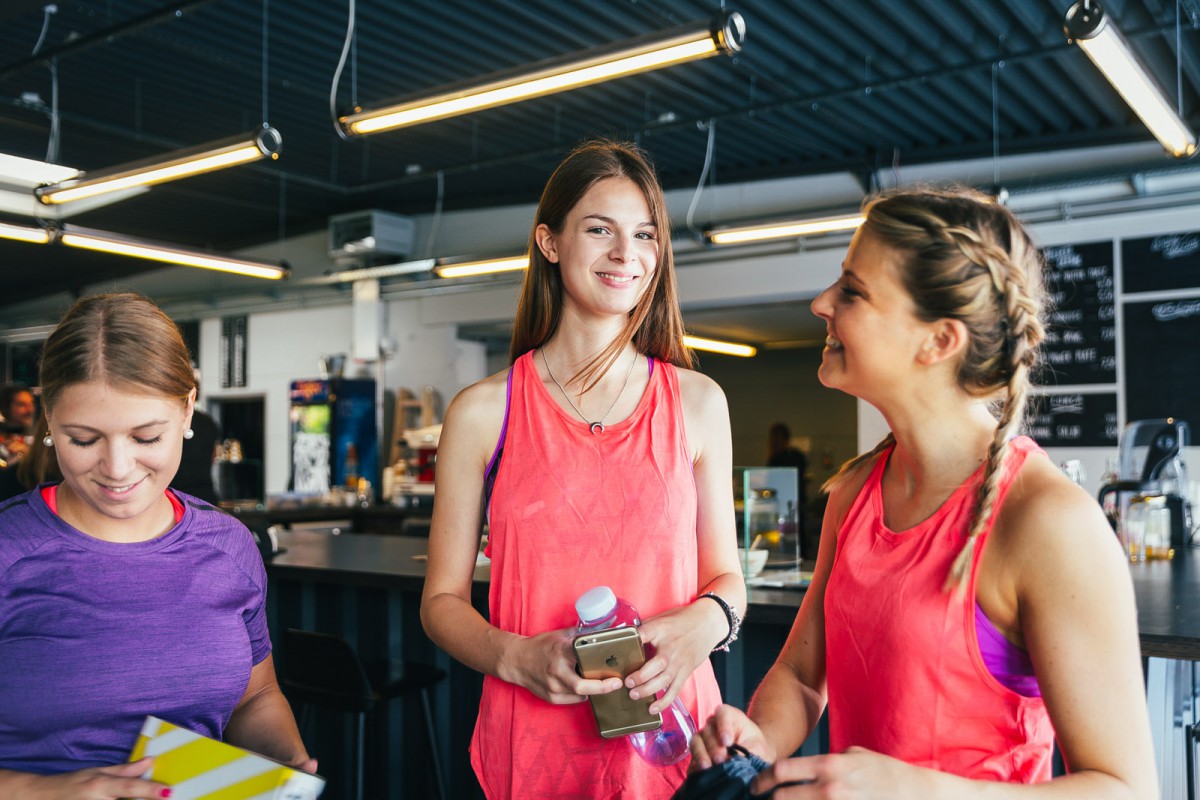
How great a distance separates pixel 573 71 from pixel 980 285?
3041 millimetres

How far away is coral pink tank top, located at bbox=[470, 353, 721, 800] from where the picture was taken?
61.9 inches

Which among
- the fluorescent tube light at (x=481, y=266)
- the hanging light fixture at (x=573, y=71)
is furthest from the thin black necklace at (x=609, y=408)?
the fluorescent tube light at (x=481, y=266)

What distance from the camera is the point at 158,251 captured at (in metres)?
7.59

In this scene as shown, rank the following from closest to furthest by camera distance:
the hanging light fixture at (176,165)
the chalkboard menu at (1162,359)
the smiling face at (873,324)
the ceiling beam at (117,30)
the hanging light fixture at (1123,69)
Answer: the smiling face at (873,324) < the hanging light fixture at (1123,69) < the ceiling beam at (117,30) < the hanging light fixture at (176,165) < the chalkboard menu at (1162,359)

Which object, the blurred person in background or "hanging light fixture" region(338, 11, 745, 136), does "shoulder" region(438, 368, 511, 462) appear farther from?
the blurred person in background

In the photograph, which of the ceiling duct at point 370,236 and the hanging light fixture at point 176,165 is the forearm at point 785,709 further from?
the ceiling duct at point 370,236

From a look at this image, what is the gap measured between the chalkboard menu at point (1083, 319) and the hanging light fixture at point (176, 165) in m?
5.30

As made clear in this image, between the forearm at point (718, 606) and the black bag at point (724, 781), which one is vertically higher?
the forearm at point (718, 606)

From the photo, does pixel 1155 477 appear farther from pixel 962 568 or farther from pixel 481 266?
pixel 481 266

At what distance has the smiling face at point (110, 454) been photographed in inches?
53.4

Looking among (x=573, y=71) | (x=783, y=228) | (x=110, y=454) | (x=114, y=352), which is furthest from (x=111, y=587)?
(x=783, y=228)

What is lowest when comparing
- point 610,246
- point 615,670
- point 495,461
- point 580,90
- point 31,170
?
point 615,670

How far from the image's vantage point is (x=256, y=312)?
1288cm

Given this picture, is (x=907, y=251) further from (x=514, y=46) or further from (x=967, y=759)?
(x=514, y=46)
